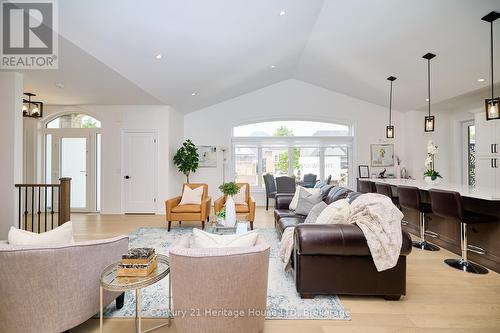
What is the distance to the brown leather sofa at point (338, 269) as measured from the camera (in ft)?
7.14

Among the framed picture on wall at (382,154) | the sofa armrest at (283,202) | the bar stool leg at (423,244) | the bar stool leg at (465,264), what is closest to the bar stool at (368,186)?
the bar stool leg at (423,244)

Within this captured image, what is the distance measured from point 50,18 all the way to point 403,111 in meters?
7.86

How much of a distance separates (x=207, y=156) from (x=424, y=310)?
241 inches

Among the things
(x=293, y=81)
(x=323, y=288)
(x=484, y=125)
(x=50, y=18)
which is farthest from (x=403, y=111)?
(x=50, y=18)

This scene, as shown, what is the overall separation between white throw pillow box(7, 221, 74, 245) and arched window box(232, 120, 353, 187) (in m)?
5.85

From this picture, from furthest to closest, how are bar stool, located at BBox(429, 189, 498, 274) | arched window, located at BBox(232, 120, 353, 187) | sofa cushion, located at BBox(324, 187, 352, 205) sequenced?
arched window, located at BBox(232, 120, 353, 187), sofa cushion, located at BBox(324, 187, 352, 205), bar stool, located at BBox(429, 189, 498, 274)

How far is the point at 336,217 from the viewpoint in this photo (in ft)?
7.86

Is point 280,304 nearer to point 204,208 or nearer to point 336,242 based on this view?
point 336,242

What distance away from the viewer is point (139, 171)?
6148 millimetres

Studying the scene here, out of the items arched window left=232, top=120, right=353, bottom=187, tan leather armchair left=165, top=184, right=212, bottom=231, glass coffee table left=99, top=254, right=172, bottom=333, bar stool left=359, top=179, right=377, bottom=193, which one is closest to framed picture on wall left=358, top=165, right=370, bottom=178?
arched window left=232, top=120, right=353, bottom=187

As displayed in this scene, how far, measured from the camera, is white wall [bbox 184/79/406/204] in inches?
291

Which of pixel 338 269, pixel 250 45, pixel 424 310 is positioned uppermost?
pixel 250 45

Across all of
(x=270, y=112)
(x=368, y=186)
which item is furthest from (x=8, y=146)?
(x=368, y=186)

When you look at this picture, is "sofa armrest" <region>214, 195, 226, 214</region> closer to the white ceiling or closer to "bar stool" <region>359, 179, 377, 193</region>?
the white ceiling
